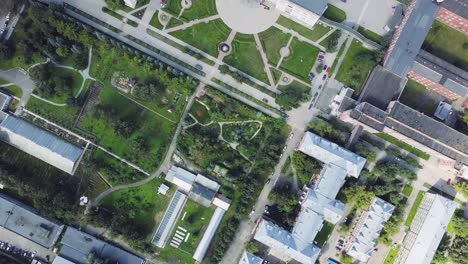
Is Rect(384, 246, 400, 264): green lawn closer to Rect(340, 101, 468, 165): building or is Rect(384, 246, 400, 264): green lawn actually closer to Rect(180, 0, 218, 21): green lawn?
Rect(340, 101, 468, 165): building

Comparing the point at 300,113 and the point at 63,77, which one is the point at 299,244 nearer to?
the point at 300,113

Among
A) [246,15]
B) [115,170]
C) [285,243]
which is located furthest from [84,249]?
[246,15]

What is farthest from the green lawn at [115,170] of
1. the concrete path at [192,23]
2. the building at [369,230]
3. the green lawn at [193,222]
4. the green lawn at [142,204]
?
the building at [369,230]

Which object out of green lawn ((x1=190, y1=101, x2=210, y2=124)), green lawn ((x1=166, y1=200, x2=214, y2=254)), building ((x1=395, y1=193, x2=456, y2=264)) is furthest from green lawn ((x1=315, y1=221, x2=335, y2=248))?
green lawn ((x1=190, y1=101, x2=210, y2=124))

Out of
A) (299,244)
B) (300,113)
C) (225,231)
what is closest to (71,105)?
(225,231)

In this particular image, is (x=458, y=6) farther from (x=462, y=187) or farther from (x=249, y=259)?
(x=249, y=259)

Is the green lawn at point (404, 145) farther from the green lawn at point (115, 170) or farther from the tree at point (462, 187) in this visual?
the green lawn at point (115, 170)
